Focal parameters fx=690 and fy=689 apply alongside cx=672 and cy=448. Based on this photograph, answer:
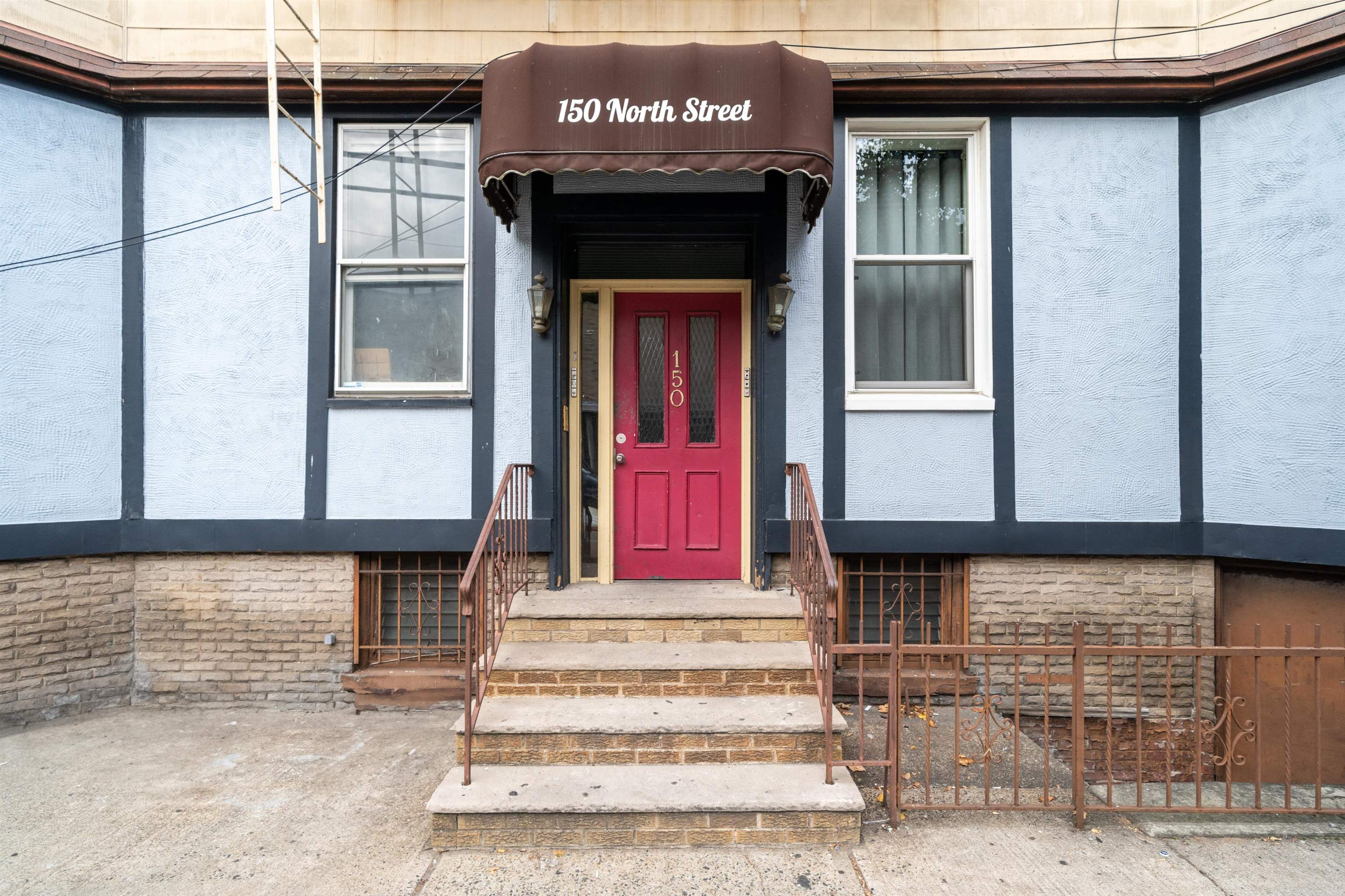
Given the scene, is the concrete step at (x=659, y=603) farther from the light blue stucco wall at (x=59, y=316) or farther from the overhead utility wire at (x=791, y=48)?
the overhead utility wire at (x=791, y=48)

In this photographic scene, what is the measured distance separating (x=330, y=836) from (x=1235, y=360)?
20.1 ft

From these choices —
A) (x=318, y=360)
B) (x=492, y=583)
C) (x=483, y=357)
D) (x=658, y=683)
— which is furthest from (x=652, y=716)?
(x=318, y=360)

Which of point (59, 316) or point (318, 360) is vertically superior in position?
point (59, 316)

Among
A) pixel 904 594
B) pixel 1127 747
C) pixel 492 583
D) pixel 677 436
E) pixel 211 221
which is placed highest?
pixel 211 221

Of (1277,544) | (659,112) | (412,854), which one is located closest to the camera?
(412,854)

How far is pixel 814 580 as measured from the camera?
400 centimetres

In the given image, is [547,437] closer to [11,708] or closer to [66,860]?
[66,860]

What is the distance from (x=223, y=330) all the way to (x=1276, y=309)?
7.23m

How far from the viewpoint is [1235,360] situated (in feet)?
15.4

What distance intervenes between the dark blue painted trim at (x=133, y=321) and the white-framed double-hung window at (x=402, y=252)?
1.38 m

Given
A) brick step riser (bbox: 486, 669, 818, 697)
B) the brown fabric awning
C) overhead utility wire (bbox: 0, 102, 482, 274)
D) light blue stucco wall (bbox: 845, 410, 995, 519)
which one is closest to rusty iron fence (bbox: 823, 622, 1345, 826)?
brick step riser (bbox: 486, 669, 818, 697)

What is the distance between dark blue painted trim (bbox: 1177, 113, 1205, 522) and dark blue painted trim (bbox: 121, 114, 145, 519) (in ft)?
24.1

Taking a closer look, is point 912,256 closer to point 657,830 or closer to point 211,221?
point 657,830

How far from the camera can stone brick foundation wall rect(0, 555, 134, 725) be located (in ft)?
14.9
